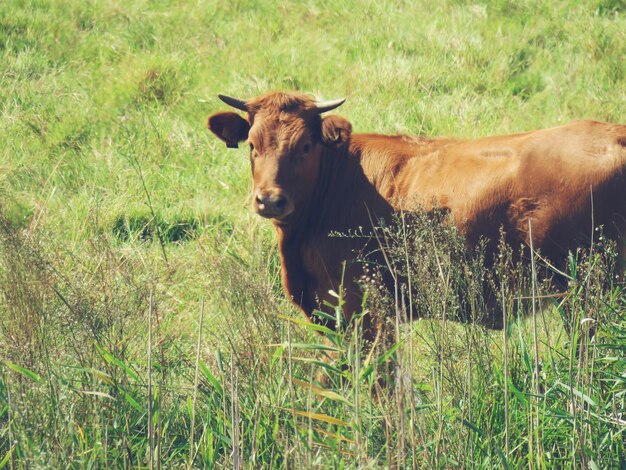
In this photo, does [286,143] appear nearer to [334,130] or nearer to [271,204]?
[334,130]

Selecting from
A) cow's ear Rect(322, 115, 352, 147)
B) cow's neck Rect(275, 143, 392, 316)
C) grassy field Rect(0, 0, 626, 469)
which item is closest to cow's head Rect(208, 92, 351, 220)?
cow's ear Rect(322, 115, 352, 147)

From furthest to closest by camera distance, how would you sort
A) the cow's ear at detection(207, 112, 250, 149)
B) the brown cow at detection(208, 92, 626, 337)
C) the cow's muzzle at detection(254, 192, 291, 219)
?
the cow's ear at detection(207, 112, 250, 149) < the cow's muzzle at detection(254, 192, 291, 219) < the brown cow at detection(208, 92, 626, 337)

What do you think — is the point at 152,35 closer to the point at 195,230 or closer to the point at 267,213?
the point at 195,230

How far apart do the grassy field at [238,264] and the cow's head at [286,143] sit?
0.38m

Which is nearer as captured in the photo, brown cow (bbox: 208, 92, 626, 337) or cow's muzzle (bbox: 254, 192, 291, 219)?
brown cow (bbox: 208, 92, 626, 337)

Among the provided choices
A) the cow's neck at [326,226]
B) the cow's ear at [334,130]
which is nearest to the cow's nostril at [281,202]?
the cow's neck at [326,226]

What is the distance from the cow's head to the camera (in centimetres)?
588

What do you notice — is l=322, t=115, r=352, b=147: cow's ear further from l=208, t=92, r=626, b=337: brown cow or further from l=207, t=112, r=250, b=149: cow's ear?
l=207, t=112, r=250, b=149: cow's ear

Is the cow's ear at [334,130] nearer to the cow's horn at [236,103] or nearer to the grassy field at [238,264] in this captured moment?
the cow's horn at [236,103]

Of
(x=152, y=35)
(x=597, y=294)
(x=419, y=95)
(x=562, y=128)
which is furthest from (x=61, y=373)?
(x=152, y=35)

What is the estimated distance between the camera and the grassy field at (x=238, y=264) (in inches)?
158

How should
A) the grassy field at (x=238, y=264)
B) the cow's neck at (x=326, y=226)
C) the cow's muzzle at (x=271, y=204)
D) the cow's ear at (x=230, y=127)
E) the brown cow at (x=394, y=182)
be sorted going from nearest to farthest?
the grassy field at (x=238, y=264), the brown cow at (x=394, y=182), the cow's muzzle at (x=271, y=204), the cow's neck at (x=326, y=226), the cow's ear at (x=230, y=127)

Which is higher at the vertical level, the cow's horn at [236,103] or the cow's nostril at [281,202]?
the cow's horn at [236,103]

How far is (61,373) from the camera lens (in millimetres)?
4309
